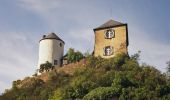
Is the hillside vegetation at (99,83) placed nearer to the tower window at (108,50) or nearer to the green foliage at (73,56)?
the tower window at (108,50)

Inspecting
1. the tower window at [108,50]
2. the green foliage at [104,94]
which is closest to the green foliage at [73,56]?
the tower window at [108,50]

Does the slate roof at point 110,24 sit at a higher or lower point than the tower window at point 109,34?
higher

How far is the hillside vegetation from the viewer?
47.3 m

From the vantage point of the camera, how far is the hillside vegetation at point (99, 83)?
47344 millimetres

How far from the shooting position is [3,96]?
5500 centimetres

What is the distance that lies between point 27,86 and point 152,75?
49.8 ft

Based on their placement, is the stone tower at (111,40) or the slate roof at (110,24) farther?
the slate roof at (110,24)

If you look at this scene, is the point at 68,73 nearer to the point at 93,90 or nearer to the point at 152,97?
the point at 93,90

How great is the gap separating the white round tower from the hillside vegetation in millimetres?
5028

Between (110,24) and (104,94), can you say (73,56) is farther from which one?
(104,94)

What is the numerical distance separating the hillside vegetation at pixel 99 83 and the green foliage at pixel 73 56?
308cm

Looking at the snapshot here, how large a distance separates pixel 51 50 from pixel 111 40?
9589 millimetres

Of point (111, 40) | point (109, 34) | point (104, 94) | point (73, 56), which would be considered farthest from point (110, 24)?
point (104, 94)

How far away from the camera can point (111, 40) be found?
186 feet
